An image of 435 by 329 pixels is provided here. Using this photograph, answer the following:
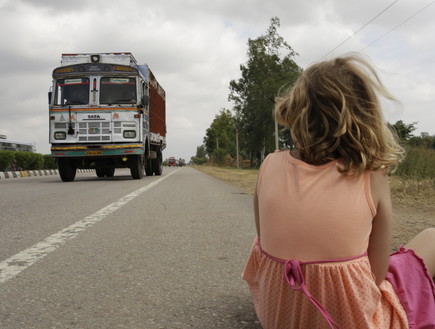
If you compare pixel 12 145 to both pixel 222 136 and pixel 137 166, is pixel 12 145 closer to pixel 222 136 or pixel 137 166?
pixel 137 166

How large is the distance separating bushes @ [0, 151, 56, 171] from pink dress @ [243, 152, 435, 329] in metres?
25.2

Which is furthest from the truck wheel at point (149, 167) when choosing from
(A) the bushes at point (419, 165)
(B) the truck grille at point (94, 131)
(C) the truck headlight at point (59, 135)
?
(A) the bushes at point (419, 165)

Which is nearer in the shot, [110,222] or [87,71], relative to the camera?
[110,222]

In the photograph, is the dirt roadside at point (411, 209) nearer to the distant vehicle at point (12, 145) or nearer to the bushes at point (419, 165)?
the bushes at point (419, 165)

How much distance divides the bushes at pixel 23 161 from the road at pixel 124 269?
19.9 meters

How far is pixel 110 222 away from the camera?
18.3 feet

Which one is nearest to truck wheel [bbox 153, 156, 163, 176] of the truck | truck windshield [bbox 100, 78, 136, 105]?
the truck

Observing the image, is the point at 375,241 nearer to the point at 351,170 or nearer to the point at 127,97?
the point at 351,170

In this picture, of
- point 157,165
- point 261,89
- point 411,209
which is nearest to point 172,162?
point 261,89

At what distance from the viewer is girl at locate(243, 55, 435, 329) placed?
165 centimetres

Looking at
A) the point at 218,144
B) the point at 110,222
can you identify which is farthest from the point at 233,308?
the point at 218,144

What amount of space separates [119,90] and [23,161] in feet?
51.4

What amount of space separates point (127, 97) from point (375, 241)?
1297 cm

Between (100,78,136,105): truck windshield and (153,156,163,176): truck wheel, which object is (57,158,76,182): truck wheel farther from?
(153,156,163,176): truck wheel
